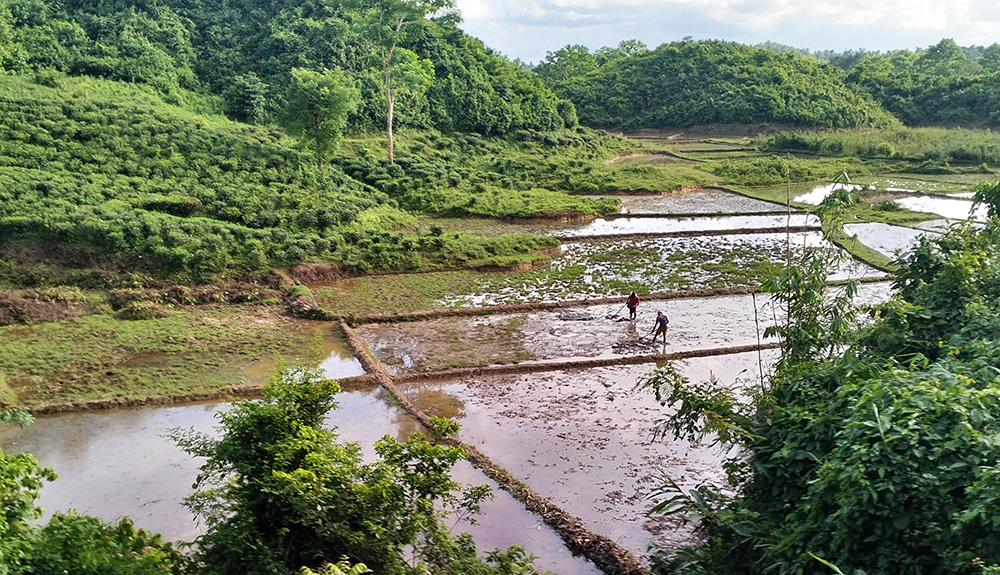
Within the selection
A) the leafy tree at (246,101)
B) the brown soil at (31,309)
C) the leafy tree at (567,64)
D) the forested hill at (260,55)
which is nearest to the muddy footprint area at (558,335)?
the brown soil at (31,309)

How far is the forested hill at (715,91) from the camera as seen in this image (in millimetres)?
56031

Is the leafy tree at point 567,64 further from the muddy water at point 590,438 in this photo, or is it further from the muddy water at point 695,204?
the muddy water at point 590,438

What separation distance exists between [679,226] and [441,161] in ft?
46.2

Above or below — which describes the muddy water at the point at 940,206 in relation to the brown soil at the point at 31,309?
above

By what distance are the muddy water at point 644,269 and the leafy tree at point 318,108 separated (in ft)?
35.8

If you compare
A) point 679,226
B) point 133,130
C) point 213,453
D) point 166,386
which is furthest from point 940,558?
point 133,130

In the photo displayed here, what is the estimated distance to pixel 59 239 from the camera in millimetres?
19125

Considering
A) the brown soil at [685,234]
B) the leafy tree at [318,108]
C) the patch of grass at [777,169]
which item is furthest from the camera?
the patch of grass at [777,169]

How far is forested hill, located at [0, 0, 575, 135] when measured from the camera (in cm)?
3228

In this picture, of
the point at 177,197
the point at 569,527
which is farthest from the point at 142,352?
the point at 569,527

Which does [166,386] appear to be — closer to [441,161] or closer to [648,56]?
[441,161]

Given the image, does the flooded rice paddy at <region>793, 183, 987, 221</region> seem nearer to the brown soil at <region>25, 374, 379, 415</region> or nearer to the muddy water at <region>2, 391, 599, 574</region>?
the muddy water at <region>2, 391, 599, 574</region>

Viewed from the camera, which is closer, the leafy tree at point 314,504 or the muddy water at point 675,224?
the leafy tree at point 314,504

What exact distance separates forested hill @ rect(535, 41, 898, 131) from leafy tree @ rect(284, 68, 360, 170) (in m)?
39.0
